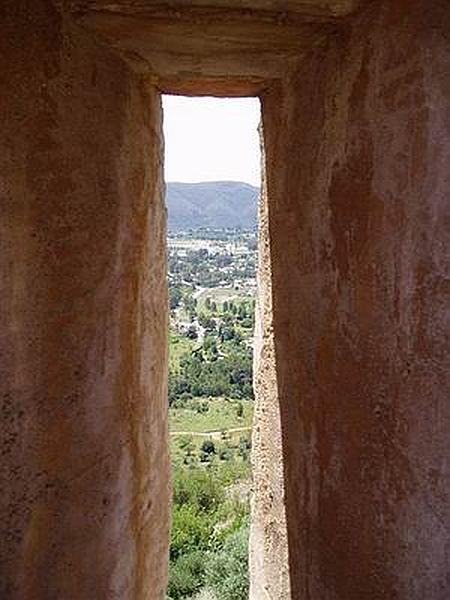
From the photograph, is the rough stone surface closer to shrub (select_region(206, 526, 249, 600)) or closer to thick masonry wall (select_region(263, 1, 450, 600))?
thick masonry wall (select_region(263, 1, 450, 600))

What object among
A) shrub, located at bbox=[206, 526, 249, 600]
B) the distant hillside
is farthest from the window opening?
the distant hillside

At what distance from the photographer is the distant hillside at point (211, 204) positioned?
133 m

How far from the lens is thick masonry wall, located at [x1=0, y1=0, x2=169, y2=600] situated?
73.3 inches

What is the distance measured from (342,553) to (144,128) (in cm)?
127

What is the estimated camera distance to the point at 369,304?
1.90m

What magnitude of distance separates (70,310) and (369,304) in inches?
28.8

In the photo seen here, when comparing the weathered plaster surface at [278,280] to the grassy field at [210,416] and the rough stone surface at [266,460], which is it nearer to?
the rough stone surface at [266,460]

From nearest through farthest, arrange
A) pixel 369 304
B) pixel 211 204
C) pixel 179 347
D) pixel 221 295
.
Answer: pixel 369 304
pixel 179 347
pixel 221 295
pixel 211 204

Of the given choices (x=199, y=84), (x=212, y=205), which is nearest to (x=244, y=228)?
(x=212, y=205)

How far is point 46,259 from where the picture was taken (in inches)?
76.4

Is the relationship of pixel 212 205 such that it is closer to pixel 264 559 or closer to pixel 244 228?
pixel 244 228

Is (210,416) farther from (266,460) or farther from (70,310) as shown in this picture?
(70,310)

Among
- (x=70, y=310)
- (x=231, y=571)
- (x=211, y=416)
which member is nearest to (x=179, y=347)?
(x=211, y=416)

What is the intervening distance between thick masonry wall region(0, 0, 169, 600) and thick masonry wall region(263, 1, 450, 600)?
0.46m
